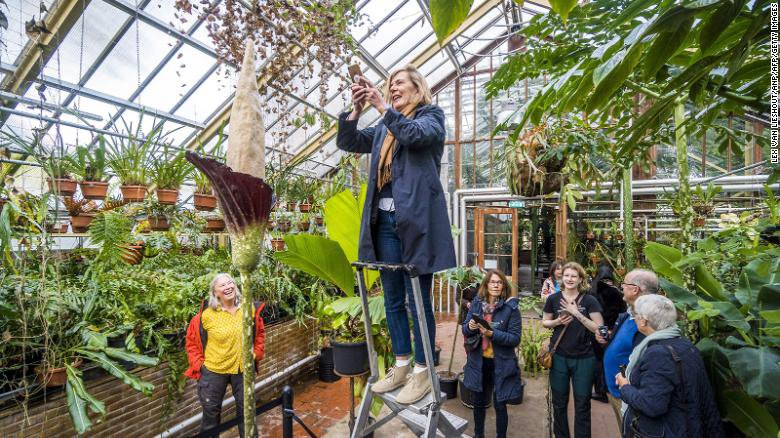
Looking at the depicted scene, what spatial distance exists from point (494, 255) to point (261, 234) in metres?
8.02

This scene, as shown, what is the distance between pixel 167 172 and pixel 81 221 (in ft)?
2.18

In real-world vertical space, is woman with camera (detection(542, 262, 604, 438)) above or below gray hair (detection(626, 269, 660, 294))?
below

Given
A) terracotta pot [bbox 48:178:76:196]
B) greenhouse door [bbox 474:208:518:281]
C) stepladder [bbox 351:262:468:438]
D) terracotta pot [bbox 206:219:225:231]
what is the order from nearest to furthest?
stepladder [bbox 351:262:468:438], terracotta pot [bbox 48:178:76:196], terracotta pot [bbox 206:219:225:231], greenhouse door [bbox 474:208:518:281]

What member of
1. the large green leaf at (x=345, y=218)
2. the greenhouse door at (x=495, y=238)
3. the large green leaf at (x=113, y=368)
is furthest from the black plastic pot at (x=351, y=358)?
the greenhouse door at (x=495, y=238)

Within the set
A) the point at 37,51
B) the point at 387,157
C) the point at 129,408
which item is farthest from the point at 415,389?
the point at 37,51

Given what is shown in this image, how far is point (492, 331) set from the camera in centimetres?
273

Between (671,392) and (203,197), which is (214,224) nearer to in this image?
(203,197)

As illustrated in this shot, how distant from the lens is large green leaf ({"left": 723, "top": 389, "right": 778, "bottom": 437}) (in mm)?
1586

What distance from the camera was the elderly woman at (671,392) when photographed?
67.5 inches

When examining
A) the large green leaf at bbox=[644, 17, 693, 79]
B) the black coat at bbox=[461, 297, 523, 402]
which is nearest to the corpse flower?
the large green leaf at bbox=[644, 17, 693, 79]

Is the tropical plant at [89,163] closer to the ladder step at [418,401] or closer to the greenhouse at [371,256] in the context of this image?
the greenhouse at [371,256]

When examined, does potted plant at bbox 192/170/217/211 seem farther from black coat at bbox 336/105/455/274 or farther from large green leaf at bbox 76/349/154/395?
black coat at bbox 336/105/455/274

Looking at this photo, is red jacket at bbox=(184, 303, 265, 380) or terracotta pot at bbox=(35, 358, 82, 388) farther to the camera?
red jacket at bbox=(184, 303, 265, 380)

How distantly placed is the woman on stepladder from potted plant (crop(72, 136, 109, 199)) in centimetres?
210
